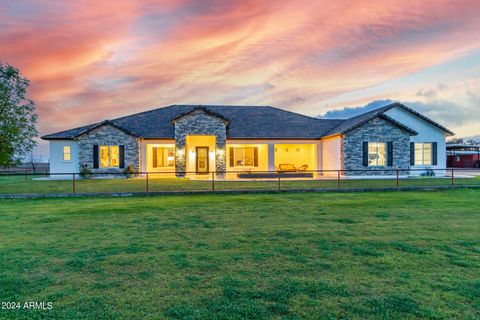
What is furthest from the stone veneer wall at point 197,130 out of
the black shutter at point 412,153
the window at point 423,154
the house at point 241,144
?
the window at point 423,154

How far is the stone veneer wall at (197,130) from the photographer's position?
74.9ft

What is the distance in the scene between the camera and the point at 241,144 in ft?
81.8

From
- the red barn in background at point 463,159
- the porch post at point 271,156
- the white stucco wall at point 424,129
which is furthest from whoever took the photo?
the red barn in background at point 463,159

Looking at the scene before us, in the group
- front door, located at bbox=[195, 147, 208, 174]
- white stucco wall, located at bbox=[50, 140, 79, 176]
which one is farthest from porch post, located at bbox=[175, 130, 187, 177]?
white stucco wall, located at bbox=[50, 140, 79, 176]

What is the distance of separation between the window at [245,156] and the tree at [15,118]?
15.0m

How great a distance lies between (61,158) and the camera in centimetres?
2386

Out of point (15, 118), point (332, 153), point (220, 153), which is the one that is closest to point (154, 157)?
point (220, 153)

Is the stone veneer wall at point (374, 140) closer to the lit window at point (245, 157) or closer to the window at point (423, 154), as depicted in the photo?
the window at point (423, 154)

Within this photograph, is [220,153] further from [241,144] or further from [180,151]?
[180,151]

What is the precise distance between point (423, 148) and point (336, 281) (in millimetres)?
24779

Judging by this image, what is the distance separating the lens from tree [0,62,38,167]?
18766 millimetres

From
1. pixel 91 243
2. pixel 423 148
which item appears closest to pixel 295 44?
pixel 423 148

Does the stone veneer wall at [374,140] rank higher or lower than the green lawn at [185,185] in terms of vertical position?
higher

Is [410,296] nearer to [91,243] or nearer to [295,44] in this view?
[91,243]
